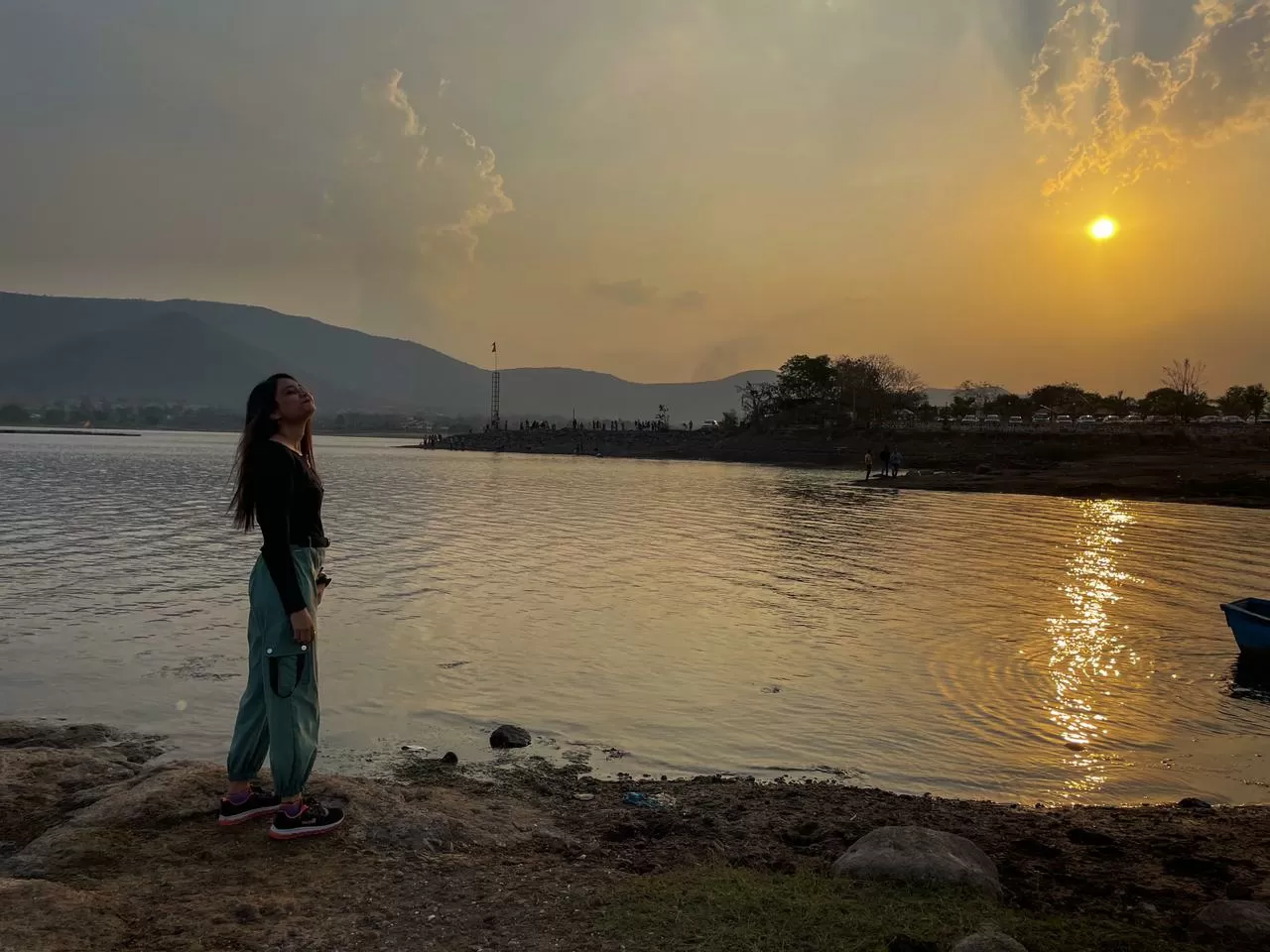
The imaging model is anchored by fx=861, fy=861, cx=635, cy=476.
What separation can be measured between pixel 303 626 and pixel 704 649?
26.6 feet

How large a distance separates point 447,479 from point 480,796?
48332mm

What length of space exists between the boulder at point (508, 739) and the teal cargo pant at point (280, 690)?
3.05 m

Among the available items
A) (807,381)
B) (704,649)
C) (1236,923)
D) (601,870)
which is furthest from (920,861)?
(807,381)

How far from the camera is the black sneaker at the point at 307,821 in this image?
538 cm

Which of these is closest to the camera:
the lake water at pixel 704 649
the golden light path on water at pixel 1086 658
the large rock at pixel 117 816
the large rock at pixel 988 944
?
the large rock at pixel 988 944

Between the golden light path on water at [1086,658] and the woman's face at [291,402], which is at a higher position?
the woman's face at [291,402]

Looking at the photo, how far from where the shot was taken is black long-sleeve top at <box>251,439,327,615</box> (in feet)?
17.2

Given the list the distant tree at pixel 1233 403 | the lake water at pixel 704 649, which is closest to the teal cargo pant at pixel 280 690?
the lake water at pixel 704 649

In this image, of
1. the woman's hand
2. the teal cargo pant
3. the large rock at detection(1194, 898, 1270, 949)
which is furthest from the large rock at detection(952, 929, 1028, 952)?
the woman's hand

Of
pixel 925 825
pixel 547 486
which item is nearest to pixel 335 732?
pixel 925 825

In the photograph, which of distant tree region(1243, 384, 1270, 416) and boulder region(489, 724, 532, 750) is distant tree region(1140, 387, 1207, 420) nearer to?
distant tree region(1243, 384, 1270, 416)

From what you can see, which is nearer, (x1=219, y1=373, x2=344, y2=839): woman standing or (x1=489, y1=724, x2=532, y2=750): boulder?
(x1=219, y1=373, x2=344, y2=839): woman standing

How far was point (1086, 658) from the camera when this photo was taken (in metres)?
12.6

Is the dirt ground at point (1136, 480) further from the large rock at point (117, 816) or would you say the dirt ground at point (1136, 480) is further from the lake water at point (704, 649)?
the large rock at point (117, 816)
